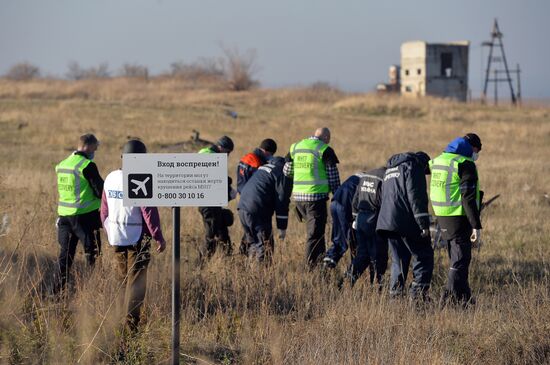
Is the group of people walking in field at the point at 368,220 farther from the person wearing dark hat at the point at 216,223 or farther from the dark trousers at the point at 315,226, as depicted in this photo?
the person wearing dark hat at the point at 216,223

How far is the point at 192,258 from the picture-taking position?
32.6 ft

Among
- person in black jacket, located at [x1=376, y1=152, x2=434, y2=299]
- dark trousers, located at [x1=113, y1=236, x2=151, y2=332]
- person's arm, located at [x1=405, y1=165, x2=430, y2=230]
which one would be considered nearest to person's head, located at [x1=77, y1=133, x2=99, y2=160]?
dark trousers, located at [x1=113, y1=236, x2=151, y2=332]

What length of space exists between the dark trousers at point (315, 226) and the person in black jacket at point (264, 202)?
0.35 m

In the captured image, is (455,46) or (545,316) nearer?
(545,316)

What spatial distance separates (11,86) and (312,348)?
163ft

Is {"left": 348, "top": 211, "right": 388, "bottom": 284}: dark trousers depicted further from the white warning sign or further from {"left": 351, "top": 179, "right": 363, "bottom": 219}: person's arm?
the white warning sign

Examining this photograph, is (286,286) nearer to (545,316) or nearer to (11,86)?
(545,316)

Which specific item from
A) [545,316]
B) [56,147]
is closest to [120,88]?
[56,147]

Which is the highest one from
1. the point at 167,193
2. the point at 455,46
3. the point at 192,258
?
the point at 455,46

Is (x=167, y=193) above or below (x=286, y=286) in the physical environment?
above

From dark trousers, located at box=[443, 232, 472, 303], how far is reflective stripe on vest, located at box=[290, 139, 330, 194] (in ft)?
7.26

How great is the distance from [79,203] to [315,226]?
3134mm

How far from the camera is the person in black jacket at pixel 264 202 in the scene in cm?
983

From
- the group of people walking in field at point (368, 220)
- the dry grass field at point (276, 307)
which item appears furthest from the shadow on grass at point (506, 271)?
the group of people walking in field at point (368, 220)
